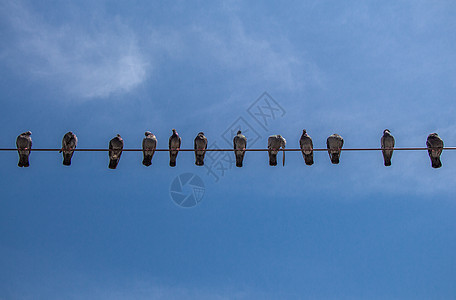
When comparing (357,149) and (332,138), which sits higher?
(332,138)

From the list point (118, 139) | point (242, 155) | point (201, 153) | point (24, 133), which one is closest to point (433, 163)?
point (242, 155)

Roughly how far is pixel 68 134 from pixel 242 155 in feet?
17.6

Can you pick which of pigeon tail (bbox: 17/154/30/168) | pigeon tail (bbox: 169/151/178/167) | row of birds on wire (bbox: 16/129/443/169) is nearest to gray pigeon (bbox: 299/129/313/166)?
row of birds on wire (bbox: 16/129/443/169)

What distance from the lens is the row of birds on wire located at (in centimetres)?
1205

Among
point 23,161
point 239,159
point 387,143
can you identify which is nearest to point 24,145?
point 23,161


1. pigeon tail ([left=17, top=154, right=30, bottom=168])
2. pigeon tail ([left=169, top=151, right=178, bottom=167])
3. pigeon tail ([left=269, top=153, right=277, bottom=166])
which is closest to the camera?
pigeon tail ([left=17, top=154, right=30, bottom=168])

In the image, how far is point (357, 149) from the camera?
9398 mm

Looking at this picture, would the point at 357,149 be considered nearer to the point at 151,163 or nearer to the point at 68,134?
the point at 151,163

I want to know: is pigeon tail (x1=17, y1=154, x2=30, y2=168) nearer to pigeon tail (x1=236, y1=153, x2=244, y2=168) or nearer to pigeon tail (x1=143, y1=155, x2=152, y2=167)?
pigeon tail (x1=143, y1=155, x2=152, y2=167)

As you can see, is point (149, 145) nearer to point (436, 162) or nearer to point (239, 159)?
point (239, 159)

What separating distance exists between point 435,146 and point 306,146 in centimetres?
376

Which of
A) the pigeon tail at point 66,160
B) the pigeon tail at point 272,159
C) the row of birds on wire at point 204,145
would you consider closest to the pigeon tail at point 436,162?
the row of birds on wire at point 204,145

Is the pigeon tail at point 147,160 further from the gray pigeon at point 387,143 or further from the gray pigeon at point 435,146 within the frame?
the gray pigeon at point 435,146

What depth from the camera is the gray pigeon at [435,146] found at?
39.1ft
